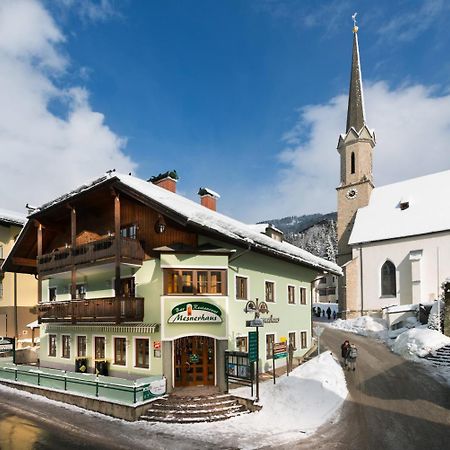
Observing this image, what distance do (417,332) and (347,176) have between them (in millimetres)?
35184

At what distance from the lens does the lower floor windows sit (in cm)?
1883

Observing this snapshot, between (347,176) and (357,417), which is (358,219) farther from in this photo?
(357,417)

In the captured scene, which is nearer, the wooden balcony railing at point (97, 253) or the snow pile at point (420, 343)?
the wooden balcony railing at point (97, 253)

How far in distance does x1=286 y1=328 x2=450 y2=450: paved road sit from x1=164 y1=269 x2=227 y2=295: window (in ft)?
23.7

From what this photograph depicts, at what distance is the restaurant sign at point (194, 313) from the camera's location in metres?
17.7

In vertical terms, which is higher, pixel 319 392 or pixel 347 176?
pixel 347 176

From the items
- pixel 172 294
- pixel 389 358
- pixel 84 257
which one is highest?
pixel 84 257

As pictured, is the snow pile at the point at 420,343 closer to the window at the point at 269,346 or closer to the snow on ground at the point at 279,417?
the snow on ground at the point at 279,417

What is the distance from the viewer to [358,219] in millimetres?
53812

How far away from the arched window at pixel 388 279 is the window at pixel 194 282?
115ft

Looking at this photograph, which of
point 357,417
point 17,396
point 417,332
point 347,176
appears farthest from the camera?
point 347,176

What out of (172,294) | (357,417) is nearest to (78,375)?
(172,294)

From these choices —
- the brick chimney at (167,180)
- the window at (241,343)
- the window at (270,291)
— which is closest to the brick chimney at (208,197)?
the brick chimney at (167,180)

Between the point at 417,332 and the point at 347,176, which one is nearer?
the point at 417,332
